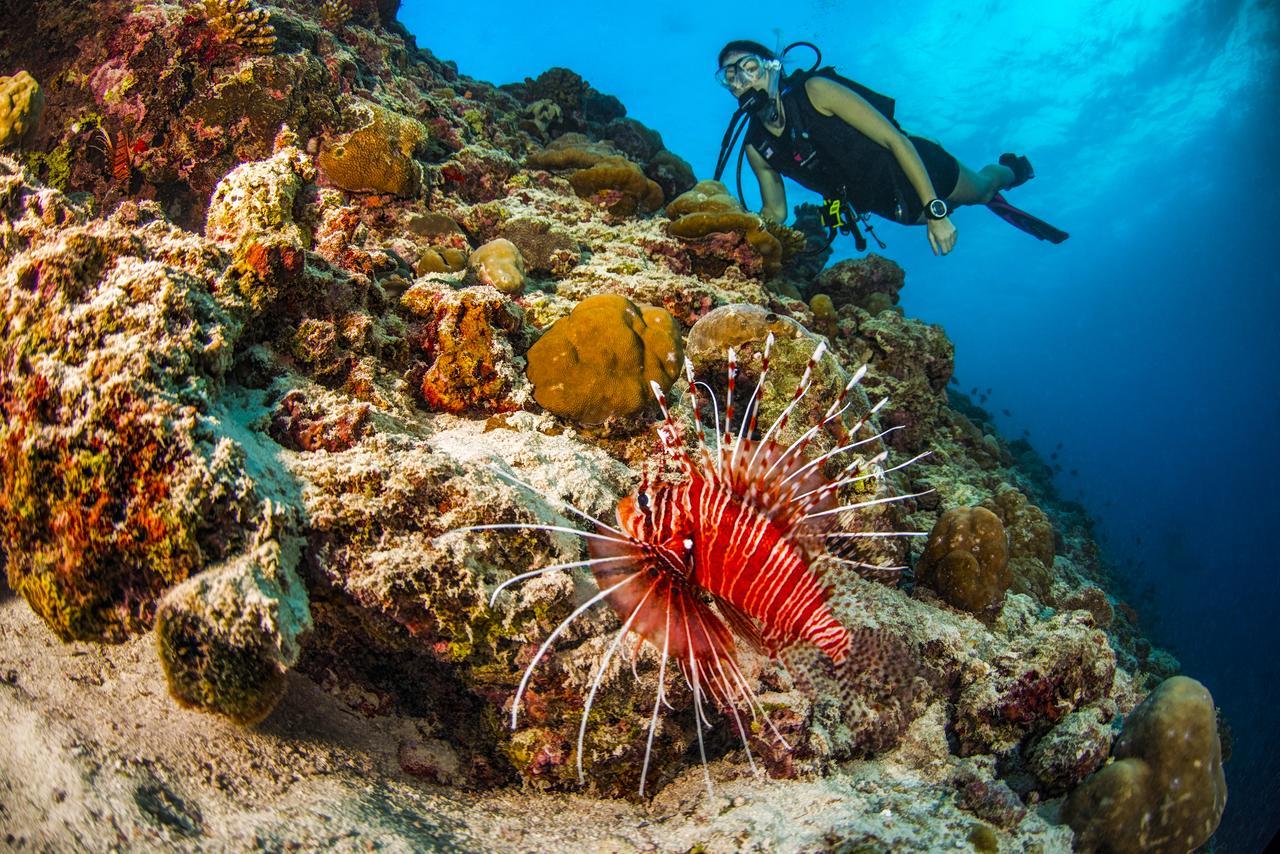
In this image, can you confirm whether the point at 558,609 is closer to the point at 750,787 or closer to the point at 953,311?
the point at 750,787

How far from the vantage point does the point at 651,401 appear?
3.40 meters

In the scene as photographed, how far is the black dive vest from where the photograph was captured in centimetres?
759

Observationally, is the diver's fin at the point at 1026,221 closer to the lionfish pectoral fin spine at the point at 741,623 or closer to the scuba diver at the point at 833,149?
the scuba diver at the point at 833,149

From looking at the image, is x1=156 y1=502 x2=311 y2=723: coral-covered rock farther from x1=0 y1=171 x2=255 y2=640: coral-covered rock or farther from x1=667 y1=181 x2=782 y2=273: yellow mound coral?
x1=667 y1=181 x2=782 y2=273: yellow mound coral

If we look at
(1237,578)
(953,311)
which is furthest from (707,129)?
(1237,578)

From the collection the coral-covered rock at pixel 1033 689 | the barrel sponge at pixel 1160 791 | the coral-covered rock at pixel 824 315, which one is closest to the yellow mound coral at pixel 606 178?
the coral-covered rock at pixel 824 315

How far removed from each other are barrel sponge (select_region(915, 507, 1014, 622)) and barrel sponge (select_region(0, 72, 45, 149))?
649cm

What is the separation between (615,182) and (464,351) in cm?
449

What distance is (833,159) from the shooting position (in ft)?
25.5

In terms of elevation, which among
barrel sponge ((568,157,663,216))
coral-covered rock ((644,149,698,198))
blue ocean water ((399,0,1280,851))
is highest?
blue ocean water ((399,0,1280,851))

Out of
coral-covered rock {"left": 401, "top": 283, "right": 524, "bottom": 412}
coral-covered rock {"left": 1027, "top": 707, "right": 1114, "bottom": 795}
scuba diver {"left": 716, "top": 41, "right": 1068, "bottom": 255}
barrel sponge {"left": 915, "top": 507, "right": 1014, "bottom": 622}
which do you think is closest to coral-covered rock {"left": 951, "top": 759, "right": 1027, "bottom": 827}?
coral-covered rock {"left": 1027, "top": 707, "right": 1114, "bottom": 795}

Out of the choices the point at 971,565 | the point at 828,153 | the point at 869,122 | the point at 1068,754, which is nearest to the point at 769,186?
the point at 828,153

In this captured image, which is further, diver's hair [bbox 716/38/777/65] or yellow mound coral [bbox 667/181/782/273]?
diver's hair [bbox 716/38/777/65]

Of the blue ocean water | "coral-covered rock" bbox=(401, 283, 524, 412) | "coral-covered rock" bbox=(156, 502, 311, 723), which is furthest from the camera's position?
the blue ocean water
